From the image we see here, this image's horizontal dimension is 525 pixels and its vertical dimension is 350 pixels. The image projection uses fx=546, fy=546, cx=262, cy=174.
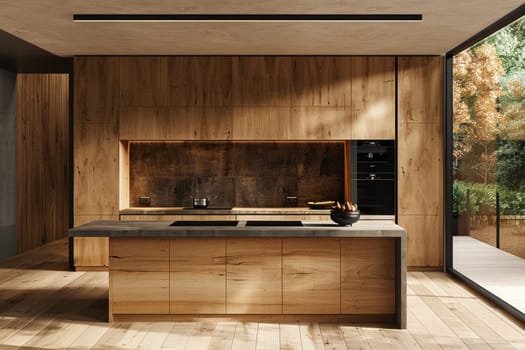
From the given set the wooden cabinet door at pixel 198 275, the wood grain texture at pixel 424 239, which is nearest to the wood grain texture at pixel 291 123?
the wood grain texture at pixel 424 239

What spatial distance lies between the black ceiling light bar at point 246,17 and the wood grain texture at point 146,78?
181 centimetres

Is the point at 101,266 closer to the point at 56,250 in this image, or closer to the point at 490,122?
the point at 56,250

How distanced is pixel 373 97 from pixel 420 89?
0.59 m

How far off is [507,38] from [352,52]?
3721mm

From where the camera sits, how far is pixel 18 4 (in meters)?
4.59

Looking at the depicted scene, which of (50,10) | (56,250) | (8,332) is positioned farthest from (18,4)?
(56,250)

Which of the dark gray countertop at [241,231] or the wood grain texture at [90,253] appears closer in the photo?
the dark gray countertop at [241,231]

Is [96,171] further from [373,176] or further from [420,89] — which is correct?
[420,89]

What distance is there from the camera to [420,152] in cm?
675

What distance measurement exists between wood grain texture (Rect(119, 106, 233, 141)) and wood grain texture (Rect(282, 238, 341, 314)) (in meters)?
2.53

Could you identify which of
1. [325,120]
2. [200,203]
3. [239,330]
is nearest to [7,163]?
[200,203]

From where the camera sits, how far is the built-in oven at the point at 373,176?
6754 millimetres

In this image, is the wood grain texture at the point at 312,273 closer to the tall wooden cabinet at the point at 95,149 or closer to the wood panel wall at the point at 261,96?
the wood panel wall at the point at 261,96

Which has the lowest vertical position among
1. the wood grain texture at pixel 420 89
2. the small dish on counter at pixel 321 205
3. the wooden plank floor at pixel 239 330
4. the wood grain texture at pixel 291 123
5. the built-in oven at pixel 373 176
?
the wooden plank floor at pixel 239 330
